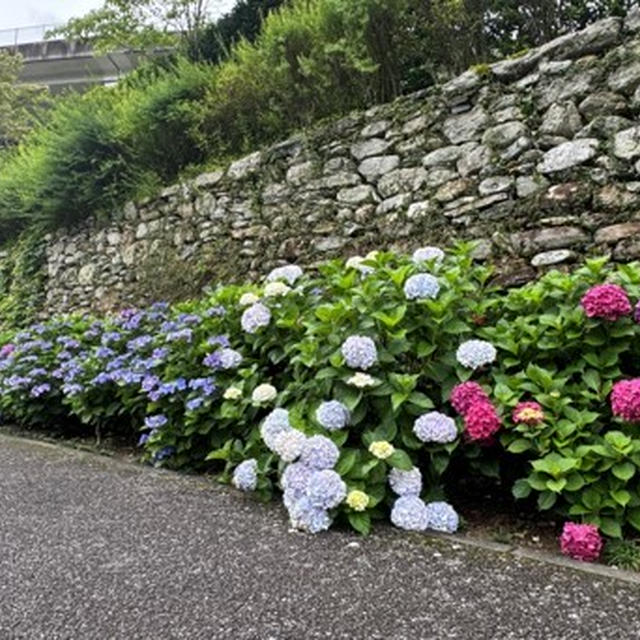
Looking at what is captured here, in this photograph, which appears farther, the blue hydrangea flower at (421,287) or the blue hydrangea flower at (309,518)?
the blue hydrangea flower at (421,287)

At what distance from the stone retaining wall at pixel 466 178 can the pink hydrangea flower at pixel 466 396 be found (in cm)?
186

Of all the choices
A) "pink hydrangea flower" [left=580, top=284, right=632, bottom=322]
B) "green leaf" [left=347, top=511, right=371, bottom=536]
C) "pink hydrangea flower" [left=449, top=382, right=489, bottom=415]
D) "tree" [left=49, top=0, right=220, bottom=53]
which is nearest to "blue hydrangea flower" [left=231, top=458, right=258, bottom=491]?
"green leaf" [left=347, top=511, right=371, bottom=536]

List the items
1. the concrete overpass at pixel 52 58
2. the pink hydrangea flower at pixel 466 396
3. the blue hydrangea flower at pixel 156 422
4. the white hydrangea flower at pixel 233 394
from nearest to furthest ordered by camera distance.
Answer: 1. the pink hydrangea flower at pixel 466 396
2. the white hydrangea flower at pixel 233 394
3. the blue hydrangea flower at pixel 156 422
4. the concrete overpass at pixel 52 58

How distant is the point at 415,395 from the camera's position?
Answer: 2273 millimetres

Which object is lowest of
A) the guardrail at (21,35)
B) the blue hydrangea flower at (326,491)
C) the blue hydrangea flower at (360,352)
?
the blue hydrangea flower at (326,491)

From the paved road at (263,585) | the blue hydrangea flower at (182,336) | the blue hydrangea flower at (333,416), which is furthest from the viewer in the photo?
the blue hydrangea flower at (182,336)

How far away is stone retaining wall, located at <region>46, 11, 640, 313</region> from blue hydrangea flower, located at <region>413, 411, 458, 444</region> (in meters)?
1.96

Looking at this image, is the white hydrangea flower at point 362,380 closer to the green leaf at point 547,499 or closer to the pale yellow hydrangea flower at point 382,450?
the pale yellow hydrangea flower at point 382,450

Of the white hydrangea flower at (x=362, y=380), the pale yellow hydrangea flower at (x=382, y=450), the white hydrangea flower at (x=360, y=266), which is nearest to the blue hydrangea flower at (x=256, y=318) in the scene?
the white hydrangea flower at (x=360, y=266)

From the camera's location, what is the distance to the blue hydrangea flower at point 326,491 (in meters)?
2.05

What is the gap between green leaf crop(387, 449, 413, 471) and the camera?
2.14 meters

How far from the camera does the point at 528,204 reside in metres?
3.91

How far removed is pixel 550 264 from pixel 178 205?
3650 millimetres

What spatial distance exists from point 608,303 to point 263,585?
1.39 metres
